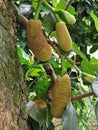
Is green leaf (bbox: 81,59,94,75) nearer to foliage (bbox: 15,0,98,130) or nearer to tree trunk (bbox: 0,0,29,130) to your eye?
foliage (bbox: 15,0,98,130)

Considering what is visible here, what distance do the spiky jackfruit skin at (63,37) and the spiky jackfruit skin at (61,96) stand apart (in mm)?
66

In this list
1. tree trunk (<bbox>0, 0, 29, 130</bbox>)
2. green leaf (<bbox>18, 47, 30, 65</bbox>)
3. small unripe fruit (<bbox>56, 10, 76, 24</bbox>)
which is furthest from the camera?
green leaf (<bbox>18, 47, 30, 65</bbox>)

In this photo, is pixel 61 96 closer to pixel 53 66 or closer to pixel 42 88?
pixel 42 88

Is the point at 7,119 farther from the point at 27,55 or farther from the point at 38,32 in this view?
the point at 27,55

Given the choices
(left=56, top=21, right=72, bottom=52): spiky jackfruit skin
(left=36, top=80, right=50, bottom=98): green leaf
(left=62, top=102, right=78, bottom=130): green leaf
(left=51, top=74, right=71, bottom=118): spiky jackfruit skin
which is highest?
(left=56, top=21, right=72, bottom=52): spiky jackfruit skin

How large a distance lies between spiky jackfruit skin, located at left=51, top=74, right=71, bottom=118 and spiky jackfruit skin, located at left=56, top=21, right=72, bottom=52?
0.22 feet

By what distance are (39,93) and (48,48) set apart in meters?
0.14

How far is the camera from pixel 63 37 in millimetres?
586

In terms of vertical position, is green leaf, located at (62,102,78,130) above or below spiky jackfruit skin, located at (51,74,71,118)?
below

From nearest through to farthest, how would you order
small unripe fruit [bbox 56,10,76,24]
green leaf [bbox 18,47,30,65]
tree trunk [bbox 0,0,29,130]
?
tree trunk [bbox 0,0,29,130] < small unripe fruit [bbox 56,10,76,24] < green leaf [bbox 18,47,30,65]

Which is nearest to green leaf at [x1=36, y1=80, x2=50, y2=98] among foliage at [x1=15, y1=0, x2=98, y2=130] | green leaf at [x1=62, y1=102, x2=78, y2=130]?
foliage at [x1=15, y1=0, x2=98, y2=130]

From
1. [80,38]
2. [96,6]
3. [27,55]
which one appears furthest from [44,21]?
[80,38]

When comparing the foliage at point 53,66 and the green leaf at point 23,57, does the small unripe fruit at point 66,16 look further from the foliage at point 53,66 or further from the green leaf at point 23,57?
the green leaf at point 23,57

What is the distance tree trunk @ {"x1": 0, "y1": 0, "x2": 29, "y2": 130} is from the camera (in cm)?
52
